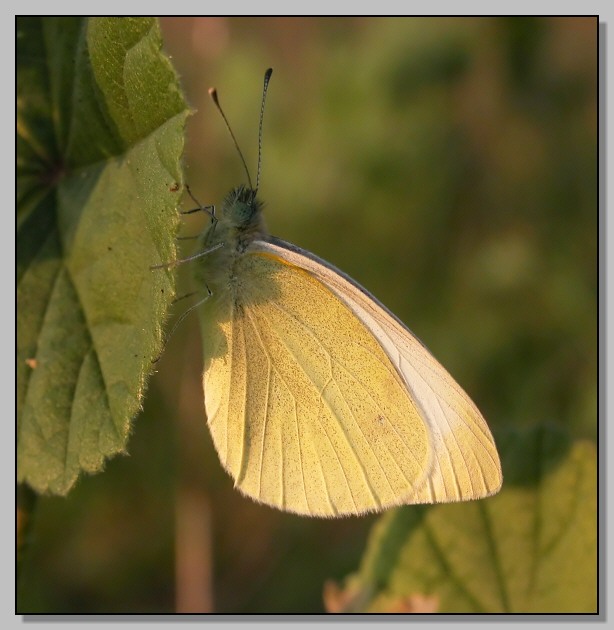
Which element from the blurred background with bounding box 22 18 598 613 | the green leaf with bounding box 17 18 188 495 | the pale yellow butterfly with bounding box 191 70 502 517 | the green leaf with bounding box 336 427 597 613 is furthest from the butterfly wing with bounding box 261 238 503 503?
the blurred background with bounding box 22 18 598 613

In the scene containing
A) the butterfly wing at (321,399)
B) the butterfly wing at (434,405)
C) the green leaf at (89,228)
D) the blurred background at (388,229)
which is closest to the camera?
the green leaf at (89,228)

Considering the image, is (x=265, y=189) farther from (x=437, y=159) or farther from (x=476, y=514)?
(x=476, y=514)

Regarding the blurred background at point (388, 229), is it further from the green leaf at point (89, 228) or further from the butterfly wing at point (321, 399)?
the green leaf at point (89, 228)

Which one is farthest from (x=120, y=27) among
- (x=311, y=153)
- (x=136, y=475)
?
(x=311, y=153)

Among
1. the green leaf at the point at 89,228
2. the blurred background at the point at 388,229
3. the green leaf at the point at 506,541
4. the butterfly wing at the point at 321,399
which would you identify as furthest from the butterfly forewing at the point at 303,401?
the blurred background at the point at 388,229

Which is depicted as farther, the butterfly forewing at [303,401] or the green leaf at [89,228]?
the butterfly forewing at [303,401]

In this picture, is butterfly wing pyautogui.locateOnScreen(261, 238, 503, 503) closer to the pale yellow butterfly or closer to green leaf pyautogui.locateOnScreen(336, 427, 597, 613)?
the pale yellow butterfly

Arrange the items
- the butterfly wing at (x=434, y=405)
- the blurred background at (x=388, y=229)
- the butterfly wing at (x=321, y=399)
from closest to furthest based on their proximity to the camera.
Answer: the butterfly wing at (x=434, y=405) → the butterfly wing at (x=321, y=399) → the blurred background at (x=388, y=229)
